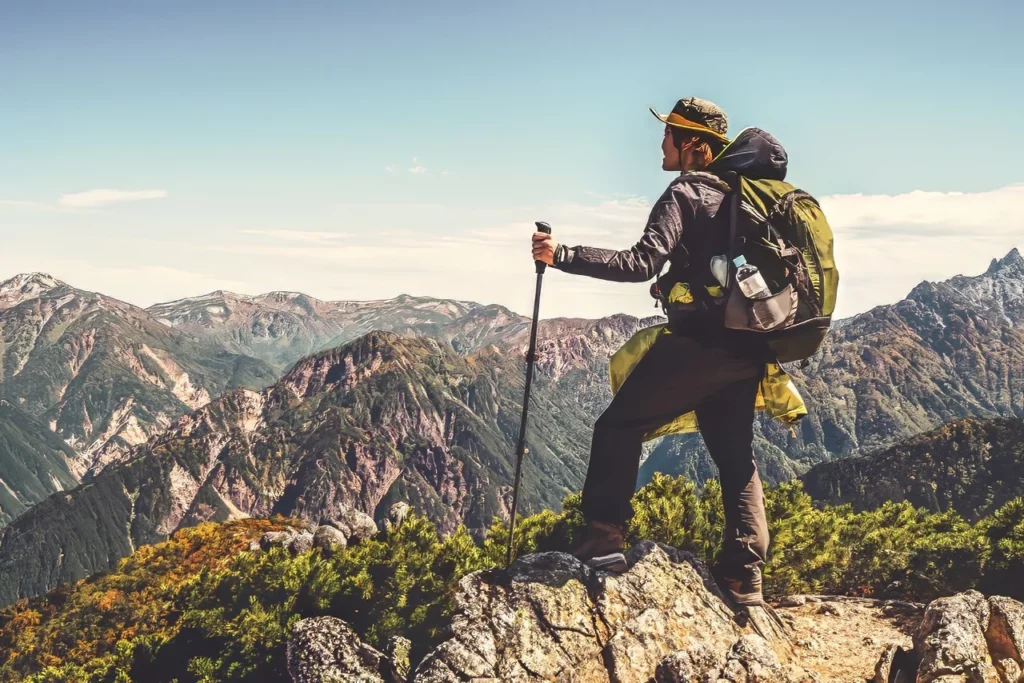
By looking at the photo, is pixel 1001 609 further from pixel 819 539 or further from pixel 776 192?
pixel 776 192

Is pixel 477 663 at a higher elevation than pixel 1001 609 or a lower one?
lower

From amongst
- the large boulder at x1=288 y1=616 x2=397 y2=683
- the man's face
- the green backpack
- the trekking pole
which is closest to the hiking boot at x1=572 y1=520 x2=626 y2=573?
the trekking pole

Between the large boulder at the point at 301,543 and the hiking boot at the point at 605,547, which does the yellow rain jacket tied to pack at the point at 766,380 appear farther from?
the large boulder at the point at 301,543

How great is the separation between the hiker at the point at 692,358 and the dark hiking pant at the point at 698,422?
0.01 metres

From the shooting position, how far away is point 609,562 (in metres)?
9.73

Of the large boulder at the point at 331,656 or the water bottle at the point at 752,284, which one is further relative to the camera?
the large boulder at the point at 331,656

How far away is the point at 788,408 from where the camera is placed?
8.85 meters

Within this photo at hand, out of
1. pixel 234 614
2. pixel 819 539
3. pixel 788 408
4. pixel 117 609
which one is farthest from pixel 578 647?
pixel 117 609

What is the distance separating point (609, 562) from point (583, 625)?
911 millimetres

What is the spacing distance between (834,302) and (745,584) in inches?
162

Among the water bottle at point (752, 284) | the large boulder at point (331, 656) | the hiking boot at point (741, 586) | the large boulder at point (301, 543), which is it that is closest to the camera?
the water bottle at point (752, 284)

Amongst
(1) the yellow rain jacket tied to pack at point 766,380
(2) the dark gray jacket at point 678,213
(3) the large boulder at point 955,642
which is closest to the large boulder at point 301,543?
(1) the yellow rain jacket tied to pack at point 766,380

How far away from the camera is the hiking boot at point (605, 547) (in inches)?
380

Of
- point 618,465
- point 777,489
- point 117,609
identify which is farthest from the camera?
point 117,609
